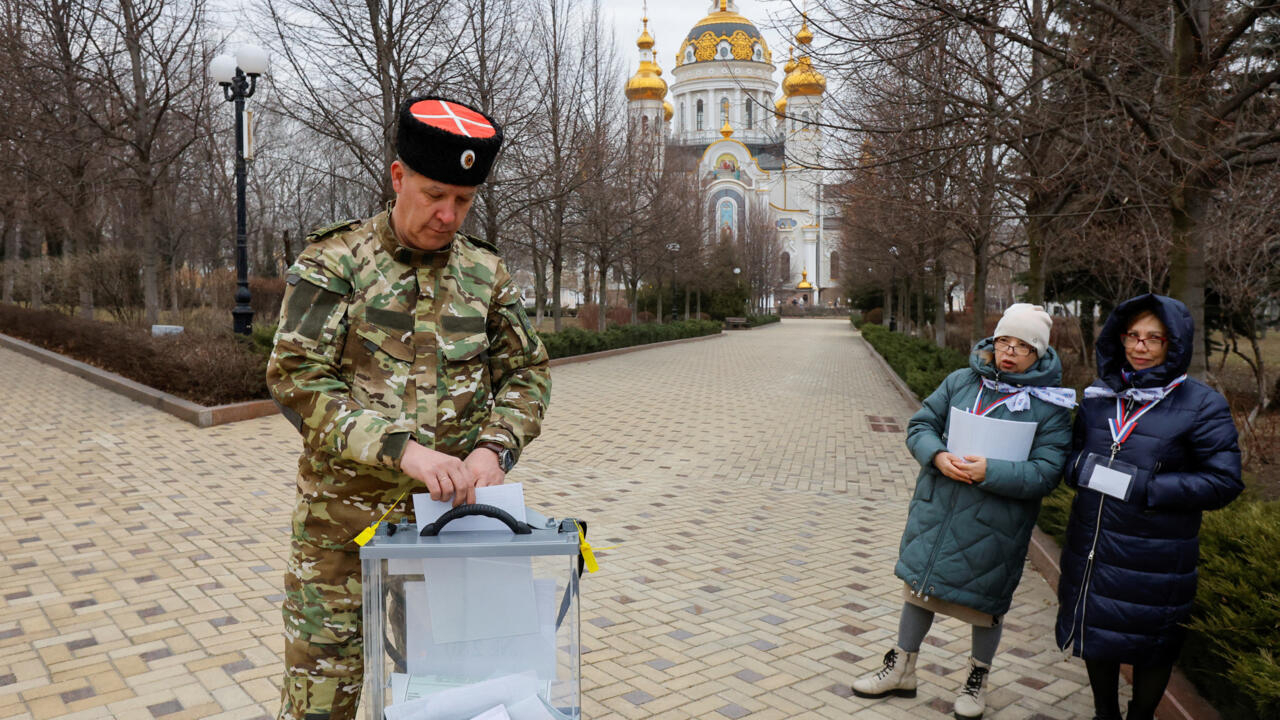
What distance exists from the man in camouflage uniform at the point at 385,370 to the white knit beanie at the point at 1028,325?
201 centimetres

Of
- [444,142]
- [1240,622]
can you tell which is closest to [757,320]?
[1240,622]

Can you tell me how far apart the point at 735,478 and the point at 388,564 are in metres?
7.08

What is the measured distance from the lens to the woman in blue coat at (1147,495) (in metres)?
3.01

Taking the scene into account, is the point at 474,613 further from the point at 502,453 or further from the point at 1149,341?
the point at 1149,341

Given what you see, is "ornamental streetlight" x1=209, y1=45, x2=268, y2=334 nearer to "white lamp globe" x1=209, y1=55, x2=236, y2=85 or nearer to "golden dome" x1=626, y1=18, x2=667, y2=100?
"white lamp globe" x1=209, y1=55, x2=236, y2=85

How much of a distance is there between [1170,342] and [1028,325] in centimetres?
47

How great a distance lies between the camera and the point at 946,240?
15.7 metres

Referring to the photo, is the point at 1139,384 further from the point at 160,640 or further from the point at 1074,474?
the point at 160,640

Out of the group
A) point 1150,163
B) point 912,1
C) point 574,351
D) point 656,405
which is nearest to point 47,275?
point 574,351

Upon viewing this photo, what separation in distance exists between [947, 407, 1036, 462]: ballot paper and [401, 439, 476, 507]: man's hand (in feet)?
7.44

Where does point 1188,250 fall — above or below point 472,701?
above

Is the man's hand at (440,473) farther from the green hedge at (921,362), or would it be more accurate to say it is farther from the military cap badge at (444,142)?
the green hedge at (921,362)

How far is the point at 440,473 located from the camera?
184cm

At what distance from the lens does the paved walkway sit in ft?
12.4
